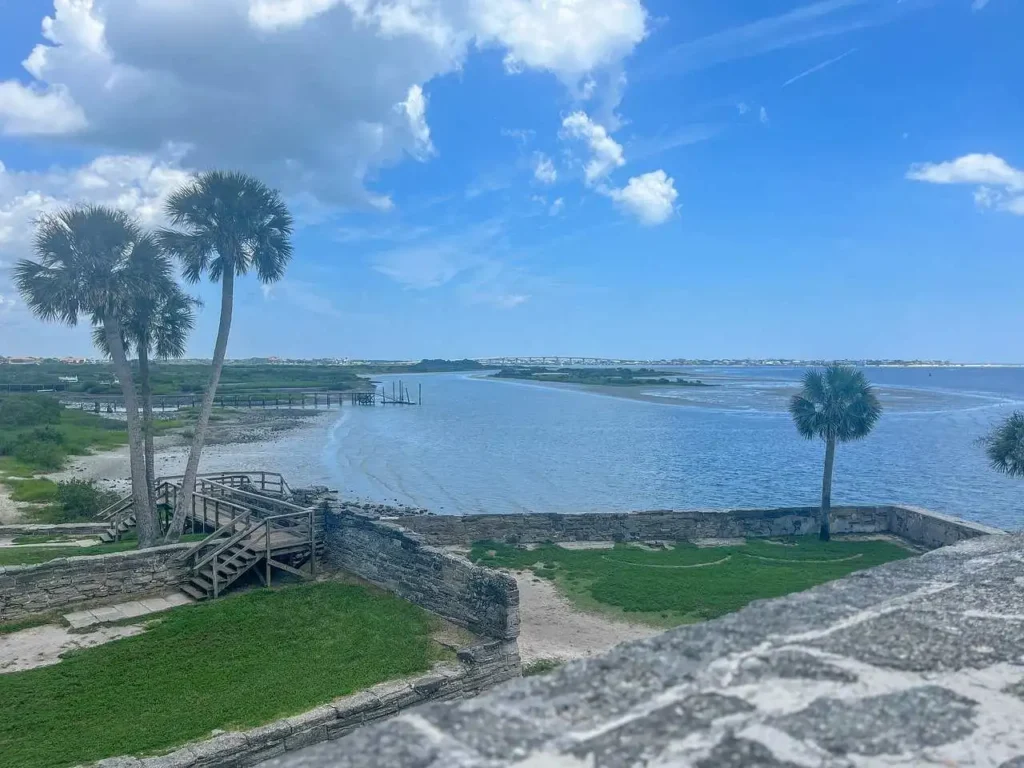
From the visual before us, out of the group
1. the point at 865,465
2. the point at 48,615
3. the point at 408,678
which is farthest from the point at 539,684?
the point at 865,465

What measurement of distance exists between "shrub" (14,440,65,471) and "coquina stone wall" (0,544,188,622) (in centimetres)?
2976

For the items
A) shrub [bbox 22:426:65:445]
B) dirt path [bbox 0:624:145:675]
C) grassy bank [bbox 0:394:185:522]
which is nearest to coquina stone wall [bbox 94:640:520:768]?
dirt path [bbox 0:624:145:675]

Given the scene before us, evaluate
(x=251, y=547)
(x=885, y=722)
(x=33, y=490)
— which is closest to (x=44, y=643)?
(x=251, y=547)

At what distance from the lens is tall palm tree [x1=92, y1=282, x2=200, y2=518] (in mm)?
19422

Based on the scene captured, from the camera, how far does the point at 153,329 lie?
20656 millimetres

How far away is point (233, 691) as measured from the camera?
9617 millimetres

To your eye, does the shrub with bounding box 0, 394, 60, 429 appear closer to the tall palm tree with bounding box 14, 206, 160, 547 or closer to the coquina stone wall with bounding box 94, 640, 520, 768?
the tall palm tree with bounding box 14, 206, 160, 547

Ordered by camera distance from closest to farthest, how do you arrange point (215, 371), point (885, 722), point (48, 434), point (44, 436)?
1. point (885, 722)
2. point (215, 371)
3. point (44, 436)
4. point (48, 434)

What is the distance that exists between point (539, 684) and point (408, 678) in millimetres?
8204

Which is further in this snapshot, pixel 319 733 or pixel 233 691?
pixel 233 691

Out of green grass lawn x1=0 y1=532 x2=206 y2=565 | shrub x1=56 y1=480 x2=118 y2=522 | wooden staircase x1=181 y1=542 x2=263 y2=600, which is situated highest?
wooden staircase x1=181 y1=542 x2=263 y2=600

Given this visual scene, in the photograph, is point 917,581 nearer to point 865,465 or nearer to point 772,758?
point 772,758

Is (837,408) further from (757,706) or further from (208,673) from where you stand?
(757,706)

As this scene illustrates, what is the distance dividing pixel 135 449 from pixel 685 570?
46.3 feet
